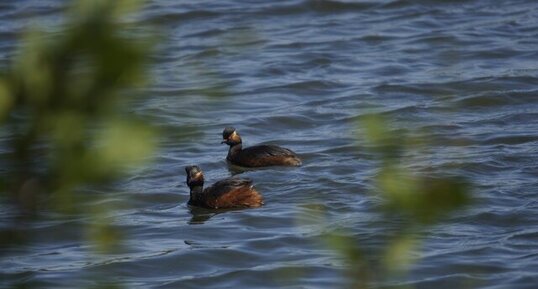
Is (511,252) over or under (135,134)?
under

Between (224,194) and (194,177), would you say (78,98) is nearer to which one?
(224,194)

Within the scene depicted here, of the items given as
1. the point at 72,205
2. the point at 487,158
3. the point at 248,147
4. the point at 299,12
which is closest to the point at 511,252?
the point at 487,158

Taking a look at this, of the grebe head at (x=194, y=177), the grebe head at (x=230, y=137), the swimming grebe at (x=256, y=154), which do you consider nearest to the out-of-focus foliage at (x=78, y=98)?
the grebe head at (x=194, y=177)

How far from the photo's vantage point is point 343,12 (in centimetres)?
1600

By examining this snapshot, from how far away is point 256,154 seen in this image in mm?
10086

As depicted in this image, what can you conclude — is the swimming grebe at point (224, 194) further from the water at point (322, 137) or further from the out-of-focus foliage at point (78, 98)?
the out-of-focus foliage at point (78, 98)

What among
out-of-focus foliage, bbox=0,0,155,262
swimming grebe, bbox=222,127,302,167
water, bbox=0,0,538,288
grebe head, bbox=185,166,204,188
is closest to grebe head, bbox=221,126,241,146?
swimming grebe, bbox=222,127,302,167

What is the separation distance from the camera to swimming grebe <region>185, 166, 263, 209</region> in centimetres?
879

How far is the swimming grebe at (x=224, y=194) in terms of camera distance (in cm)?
879

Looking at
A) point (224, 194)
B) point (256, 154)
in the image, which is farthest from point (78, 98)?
point (256, 154)

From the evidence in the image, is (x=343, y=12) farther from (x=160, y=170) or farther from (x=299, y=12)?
(x=160, y=170)

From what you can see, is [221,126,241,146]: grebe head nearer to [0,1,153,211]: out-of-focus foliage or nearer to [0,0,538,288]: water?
[0,0,538,288]: water

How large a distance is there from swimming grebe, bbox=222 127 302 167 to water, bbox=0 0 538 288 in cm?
10

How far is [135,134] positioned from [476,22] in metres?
14.0
